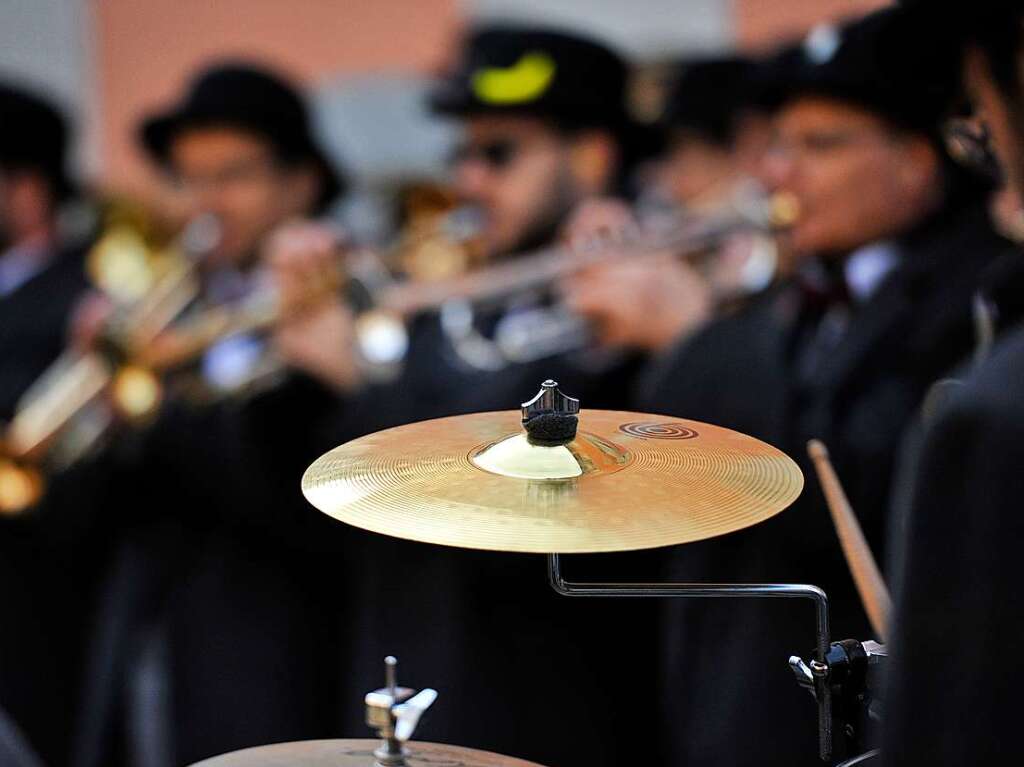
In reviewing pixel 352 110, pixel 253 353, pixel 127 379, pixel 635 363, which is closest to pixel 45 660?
pixel 127 379

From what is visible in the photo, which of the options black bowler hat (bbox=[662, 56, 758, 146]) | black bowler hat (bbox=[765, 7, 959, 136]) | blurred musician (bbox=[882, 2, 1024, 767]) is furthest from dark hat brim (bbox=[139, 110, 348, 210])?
blurred musician (bbox=[882, 2, 1024, 767])

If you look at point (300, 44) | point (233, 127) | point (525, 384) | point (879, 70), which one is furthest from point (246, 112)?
point (300, 44)

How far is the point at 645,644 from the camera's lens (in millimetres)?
2721

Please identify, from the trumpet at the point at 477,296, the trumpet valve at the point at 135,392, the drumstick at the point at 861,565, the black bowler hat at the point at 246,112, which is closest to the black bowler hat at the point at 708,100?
the black bowler hat at the point at 246,112

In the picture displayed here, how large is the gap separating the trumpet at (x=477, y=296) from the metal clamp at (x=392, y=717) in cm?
190

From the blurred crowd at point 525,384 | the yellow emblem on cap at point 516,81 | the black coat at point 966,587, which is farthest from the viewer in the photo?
the yellow emblem on cap at point 516,81

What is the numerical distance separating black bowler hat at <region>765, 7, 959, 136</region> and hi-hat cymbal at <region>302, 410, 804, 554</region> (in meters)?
0.94

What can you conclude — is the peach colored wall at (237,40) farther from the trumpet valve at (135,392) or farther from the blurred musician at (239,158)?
the trumpet valve at (135,392)

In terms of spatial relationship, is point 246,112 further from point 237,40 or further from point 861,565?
point 237,40

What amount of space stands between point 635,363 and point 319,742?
190 cm

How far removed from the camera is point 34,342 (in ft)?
14.8

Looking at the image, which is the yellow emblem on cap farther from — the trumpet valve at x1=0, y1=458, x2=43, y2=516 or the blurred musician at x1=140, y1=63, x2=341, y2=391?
the trumpet valve at x1=0, y1=458, x2=43, y2=516

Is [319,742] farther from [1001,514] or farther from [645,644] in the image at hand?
[645,644]

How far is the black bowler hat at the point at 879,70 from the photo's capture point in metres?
1.97
